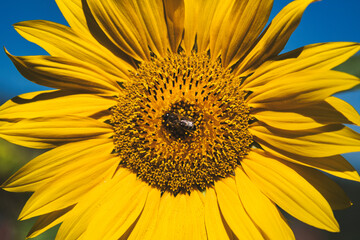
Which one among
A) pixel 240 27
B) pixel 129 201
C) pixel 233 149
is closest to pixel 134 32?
pixel 240 27

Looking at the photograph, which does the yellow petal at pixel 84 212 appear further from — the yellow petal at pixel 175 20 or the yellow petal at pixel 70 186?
the yellow petal at pixel 175 20

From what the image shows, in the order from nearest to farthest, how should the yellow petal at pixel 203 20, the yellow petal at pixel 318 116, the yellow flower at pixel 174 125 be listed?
the yellow petal at pixel 318 116, the yellow flower at pixel 174 125, the yellow petal at pixel 203 20

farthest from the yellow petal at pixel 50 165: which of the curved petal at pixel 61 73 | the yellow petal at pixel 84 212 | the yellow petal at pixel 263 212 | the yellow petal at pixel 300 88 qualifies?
the yellow petal at pixel 300 88

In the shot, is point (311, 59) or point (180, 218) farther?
point (180, 218)

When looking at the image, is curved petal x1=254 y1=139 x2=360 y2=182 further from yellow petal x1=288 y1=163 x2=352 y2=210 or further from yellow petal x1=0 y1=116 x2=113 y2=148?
yellow petal x1=0 y1=116 x2=113 y2=148

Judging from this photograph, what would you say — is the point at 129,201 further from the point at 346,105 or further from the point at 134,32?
the point at 346,105

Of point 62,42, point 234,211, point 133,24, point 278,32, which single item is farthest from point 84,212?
point 278,32

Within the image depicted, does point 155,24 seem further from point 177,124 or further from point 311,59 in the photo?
point 311,59
